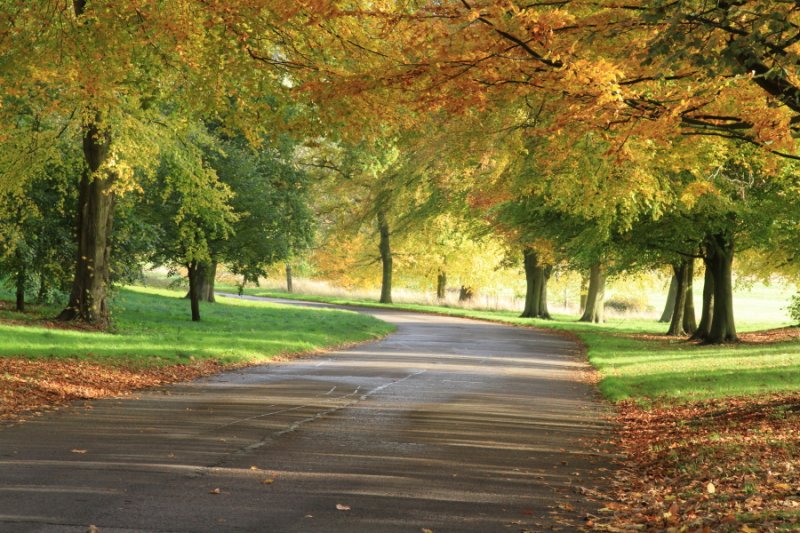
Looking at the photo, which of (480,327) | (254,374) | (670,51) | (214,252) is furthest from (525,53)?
(480,327)

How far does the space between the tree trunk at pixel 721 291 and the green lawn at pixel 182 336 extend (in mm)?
11281

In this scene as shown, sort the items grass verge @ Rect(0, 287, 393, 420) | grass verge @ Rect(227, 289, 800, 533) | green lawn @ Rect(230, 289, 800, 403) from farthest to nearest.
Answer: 1. green lawn @ Rect(230, 289, 800, 403)
2. grass verge @ Rect(0, 287, 393, 420)
3. grass verge @ Rect(227, 289, 800, 533)

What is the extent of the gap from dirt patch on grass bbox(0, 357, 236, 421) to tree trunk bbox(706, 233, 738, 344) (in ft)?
63.0

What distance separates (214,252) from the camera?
3341 cm

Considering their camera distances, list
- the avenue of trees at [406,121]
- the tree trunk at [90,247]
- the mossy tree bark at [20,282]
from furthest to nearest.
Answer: the mossy tree bark at [20,282] → the tree trunk at [90,247] → the avenue of trees at [406,121]

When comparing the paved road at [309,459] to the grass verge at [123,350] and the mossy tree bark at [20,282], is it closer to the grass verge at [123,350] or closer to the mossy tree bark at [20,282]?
the grass verge at [123,350]

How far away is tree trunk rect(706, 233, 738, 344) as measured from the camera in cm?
3177

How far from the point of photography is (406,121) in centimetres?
1429

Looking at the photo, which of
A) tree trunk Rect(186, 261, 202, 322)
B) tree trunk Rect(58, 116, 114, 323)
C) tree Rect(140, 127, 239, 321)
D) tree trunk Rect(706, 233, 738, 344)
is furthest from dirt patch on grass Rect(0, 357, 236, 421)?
tree trunk Rect(706, 233, 738, 344)

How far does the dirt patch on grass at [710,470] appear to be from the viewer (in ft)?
24.1

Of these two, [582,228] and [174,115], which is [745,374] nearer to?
[582,228]

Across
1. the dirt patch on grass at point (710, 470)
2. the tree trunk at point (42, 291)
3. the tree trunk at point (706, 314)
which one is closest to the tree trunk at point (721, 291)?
the tree trunk at point (706, 314)

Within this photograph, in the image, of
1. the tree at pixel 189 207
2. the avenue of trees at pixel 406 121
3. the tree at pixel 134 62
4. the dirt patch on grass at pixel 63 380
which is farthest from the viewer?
the tree at pixel 189 207

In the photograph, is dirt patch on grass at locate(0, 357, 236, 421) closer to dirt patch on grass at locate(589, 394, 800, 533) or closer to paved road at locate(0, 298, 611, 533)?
paved road at locate(0, 298, 611, 533)
